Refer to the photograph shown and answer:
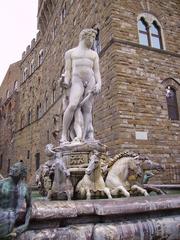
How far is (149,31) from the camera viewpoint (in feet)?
36.5

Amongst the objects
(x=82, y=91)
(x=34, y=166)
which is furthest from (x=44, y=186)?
(x=34, y=166)

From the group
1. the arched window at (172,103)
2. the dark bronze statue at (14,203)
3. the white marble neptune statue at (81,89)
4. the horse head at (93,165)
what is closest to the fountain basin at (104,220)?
the dark bronze statue at (14,203)

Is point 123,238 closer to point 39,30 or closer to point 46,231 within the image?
point 46,231

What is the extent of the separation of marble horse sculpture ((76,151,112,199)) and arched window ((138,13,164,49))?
8.42m

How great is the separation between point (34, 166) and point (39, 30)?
13316 millimetres

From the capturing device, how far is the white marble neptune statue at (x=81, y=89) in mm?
4574

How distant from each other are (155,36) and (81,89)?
319 inches

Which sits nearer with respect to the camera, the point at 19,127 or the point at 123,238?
the point at 123,238

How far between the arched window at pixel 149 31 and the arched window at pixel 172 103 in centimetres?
221

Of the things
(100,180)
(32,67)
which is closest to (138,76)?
(100,180)

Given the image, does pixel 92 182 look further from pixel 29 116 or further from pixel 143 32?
pixel 29 116

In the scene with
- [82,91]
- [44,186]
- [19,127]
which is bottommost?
[44,186]

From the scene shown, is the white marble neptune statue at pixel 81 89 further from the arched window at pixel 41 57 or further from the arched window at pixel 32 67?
the arched window at pixel 32 67

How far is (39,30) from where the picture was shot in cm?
2397
